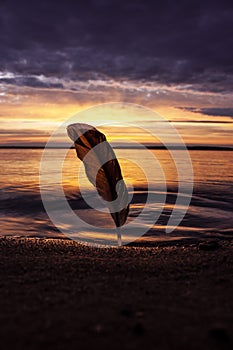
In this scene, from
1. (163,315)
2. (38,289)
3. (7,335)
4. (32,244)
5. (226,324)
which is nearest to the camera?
(7,335)

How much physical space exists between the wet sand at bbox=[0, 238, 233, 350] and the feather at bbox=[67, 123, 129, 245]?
81 centimetres

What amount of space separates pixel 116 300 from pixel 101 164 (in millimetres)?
2434

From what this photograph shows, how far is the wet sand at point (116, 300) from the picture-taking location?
206 centimetres

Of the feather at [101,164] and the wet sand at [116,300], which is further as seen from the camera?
the feather at [101,164]

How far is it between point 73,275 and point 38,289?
580mm

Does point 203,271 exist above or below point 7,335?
below

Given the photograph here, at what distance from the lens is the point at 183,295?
9.58ft

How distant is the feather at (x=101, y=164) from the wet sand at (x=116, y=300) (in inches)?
32.0

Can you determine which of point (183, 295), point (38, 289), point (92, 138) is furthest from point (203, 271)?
point (92, 138)

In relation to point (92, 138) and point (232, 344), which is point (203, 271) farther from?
point (92, 138)

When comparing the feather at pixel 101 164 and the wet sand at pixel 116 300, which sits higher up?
the feather at pixel 101 164

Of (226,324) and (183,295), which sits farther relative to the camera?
(183,295)

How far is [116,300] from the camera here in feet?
9.15

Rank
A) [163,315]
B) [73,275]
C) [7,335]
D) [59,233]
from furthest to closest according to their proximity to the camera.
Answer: [59,233] < [73,275] < [163,315] < [7,335]
